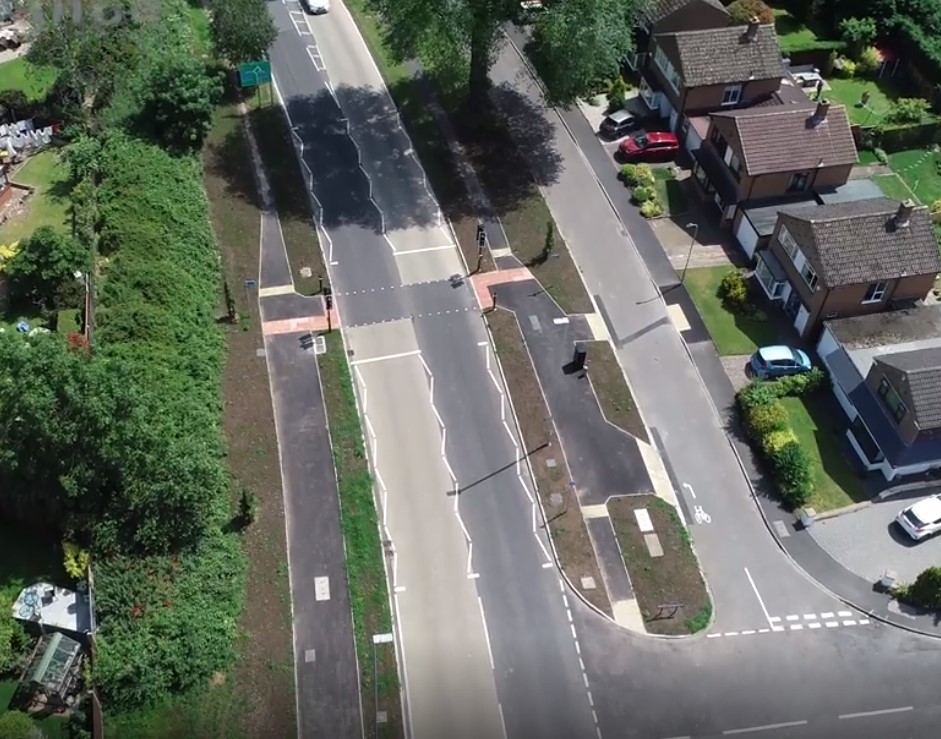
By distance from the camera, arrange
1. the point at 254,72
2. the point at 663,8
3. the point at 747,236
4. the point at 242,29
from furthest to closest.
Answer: the point at 663,8
the point at 254,72
the point at 242,29
the point at 747,236

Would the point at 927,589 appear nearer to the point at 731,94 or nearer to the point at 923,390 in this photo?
the point at 923,390

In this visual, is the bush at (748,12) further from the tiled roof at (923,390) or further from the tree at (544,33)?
the tiled roof at (923,390)

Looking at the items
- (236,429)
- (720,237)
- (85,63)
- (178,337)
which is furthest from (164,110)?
Result: (720,237)

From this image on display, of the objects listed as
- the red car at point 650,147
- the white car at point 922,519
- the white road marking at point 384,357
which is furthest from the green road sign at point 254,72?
the white car at point 922,519

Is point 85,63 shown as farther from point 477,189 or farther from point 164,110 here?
point 477,189

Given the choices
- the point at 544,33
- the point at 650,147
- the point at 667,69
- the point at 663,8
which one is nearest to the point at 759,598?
the point at 650,147

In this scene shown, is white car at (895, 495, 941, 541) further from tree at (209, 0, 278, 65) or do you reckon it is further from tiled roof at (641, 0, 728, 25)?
tree at (209, 0, 278, 65)
